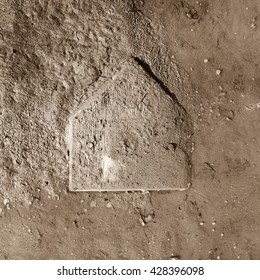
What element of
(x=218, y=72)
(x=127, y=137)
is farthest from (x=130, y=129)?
(x=218, y=72)

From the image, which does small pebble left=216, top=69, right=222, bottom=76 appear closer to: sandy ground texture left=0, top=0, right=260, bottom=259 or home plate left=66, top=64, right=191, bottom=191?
sandy ground texture left=0, top=0, right=260, bottom=259

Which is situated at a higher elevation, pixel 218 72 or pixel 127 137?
pixel 218 72

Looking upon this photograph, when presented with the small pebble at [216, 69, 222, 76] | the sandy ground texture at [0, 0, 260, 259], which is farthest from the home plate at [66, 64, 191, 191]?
the small pebble at [216, 69, 222, 76]

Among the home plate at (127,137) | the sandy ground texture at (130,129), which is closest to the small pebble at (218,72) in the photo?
the sandy ground texture at (130,129)

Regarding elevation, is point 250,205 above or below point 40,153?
above

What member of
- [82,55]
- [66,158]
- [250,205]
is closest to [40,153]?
[66,158]

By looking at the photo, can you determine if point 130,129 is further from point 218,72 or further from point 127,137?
point 218,72
